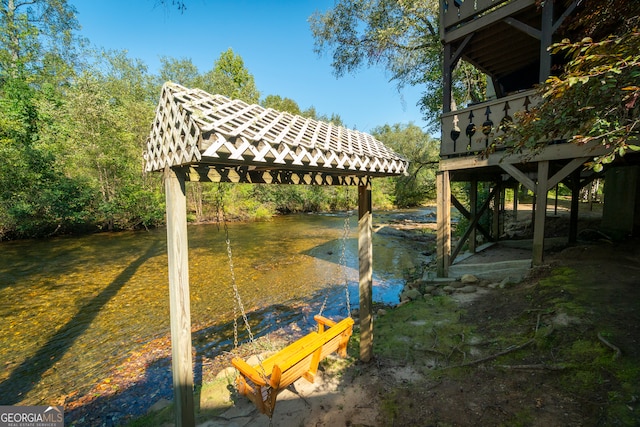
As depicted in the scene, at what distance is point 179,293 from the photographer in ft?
6.95

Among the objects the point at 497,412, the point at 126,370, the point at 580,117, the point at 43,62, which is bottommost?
the point at 126,370

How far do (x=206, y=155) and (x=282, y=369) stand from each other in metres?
2.25

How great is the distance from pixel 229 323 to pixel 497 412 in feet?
16.0

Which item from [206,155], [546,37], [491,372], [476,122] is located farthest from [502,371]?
[546,37]

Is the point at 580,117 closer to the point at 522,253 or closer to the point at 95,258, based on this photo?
the point at 522,253

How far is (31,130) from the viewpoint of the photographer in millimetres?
16797

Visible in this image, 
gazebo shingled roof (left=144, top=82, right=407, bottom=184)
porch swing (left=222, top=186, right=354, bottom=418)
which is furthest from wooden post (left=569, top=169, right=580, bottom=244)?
gazebo shingled roof (left=144, top=82, right=407, bottom=184)

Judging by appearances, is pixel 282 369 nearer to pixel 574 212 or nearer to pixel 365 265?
pixel 365 265

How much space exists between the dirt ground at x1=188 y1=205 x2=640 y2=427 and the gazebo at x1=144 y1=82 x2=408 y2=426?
1.54 m

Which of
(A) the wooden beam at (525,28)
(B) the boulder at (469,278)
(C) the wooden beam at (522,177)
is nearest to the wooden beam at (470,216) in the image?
(C) the wooden beam at (522,177)

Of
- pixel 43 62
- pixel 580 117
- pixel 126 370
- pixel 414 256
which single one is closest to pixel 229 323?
pixel 126 370

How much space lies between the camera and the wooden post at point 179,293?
204 cm

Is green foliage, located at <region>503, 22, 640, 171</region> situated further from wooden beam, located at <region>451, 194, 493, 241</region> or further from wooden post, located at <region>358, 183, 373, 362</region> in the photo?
wooden beam, located at <region>451, 194, 493, 241</region>

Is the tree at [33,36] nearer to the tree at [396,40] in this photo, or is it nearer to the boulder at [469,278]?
the tree at [396,40]
